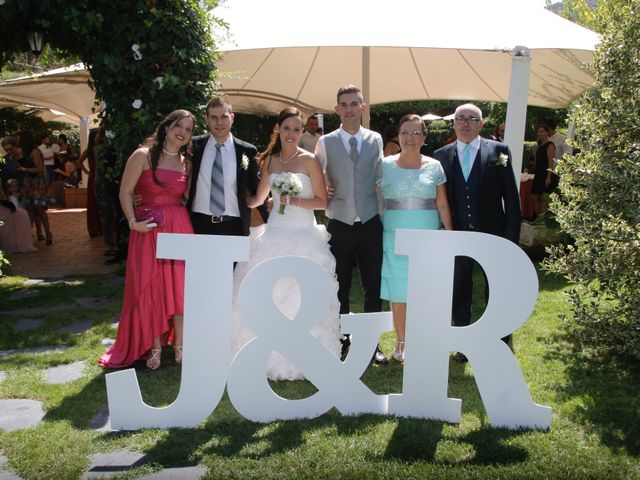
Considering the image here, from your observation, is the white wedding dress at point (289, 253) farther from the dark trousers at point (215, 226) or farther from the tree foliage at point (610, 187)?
the tree foliage at point (610, 187)

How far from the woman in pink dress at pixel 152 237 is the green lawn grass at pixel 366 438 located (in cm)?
25

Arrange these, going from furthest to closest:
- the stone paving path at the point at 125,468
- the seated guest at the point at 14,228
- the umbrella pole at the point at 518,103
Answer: the seated guest at the point at 14,228, the umbrella pole at the point at 518,103, the stone paving path at the point at 125,468

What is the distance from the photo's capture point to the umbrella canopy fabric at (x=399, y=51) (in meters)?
6.48

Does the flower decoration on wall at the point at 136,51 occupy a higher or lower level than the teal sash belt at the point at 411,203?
higher

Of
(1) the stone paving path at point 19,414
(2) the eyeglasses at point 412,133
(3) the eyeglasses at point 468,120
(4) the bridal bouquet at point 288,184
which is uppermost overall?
(3) the eyeglasses at point 468,120

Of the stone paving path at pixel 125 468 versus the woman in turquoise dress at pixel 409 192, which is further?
the woman in turquoise dress at pixel 409 192

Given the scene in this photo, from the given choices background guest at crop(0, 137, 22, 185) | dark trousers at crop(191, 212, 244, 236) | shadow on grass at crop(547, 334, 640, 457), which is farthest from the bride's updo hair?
background guest at crop(0, 137, 22, 185)

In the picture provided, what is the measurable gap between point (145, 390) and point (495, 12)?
5328 mm

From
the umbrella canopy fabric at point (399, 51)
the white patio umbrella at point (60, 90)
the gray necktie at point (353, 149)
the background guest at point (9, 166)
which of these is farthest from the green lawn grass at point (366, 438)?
the background guest at point (9, 166)

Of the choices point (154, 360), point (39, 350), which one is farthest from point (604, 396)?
point (39, 350)

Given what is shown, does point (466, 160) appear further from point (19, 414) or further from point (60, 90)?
point (60, 90)

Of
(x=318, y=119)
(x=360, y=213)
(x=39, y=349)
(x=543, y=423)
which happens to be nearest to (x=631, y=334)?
(x=543, y=423)

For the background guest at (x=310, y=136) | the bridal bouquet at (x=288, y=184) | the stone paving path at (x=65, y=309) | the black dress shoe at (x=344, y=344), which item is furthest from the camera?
the background guest at (x=310, y=136)

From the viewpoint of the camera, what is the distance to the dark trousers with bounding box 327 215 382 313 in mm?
4602
